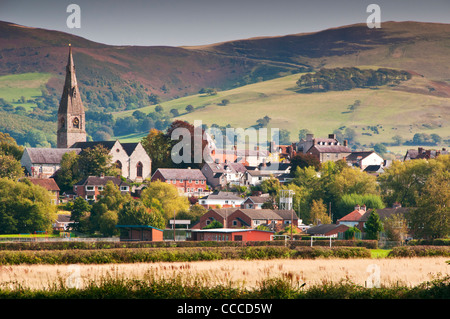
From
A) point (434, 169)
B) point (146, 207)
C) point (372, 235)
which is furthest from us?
point (434, 169)

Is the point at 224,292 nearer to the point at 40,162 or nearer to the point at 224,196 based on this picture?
the point at 224,196

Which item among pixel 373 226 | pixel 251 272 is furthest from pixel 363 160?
pixel 251 272

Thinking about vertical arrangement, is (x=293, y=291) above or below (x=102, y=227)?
above

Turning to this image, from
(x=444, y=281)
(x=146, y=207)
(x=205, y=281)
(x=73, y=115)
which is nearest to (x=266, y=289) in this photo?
(x=205, y=281)

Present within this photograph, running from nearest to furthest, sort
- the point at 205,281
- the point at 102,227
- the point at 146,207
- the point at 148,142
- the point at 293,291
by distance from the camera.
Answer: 1. the point at 293,291
2. the point at 205,281
3. the point at 102,227
4. the point at 146,207
5. the point at 148,142

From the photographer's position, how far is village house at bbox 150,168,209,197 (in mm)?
140000

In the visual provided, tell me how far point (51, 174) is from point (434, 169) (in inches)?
2683

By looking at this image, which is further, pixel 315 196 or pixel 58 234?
pixel 315 196

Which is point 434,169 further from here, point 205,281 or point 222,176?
point 205,281

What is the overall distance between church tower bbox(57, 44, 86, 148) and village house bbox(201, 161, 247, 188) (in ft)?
107

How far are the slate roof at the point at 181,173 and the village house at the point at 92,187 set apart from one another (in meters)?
12.4

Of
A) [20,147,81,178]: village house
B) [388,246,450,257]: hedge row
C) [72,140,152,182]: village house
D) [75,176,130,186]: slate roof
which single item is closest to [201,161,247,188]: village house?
[72,140,152,182]: village house

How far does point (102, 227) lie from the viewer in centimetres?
9944

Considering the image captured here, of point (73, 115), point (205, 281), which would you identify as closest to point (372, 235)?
point (205, 281)
